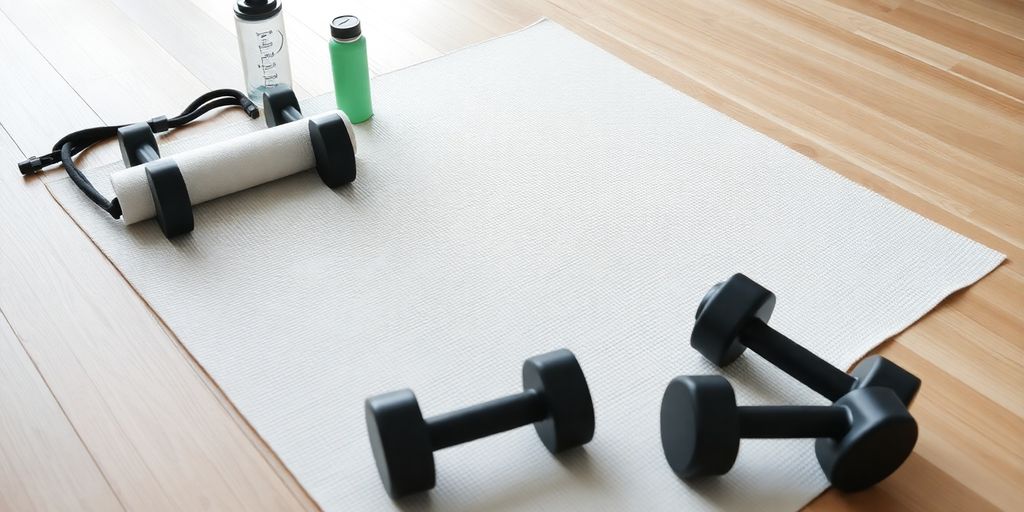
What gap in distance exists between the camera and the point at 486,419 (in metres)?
1.29

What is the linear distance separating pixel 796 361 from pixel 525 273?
1.63 feet

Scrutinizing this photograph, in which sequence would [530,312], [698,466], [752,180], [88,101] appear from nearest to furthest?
[698,466], [530,312], [752,180], [88,101]

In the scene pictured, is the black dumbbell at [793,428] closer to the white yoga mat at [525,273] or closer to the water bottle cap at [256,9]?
the white yoga mat at [525,273]

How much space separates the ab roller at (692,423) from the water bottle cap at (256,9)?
41.3 inches

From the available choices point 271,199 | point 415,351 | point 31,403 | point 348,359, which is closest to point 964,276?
point 415,351

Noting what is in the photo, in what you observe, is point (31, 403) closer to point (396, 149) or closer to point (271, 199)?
point (271, 199)

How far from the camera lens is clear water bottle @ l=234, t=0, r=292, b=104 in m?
2.00

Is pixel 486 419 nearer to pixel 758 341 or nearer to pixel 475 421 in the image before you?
pixel 475 421

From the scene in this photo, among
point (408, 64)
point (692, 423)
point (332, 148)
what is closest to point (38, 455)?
point (332, 148)

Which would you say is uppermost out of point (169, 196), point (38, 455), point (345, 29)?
point (345, 29)

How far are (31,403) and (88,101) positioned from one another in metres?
0.90

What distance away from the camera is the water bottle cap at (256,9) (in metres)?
2.00

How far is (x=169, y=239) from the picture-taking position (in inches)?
69.6

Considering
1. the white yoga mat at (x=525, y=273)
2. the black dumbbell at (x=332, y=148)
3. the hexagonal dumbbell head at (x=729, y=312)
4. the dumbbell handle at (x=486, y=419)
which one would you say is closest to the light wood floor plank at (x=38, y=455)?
the white yoga mat at (x=525, y=273)
